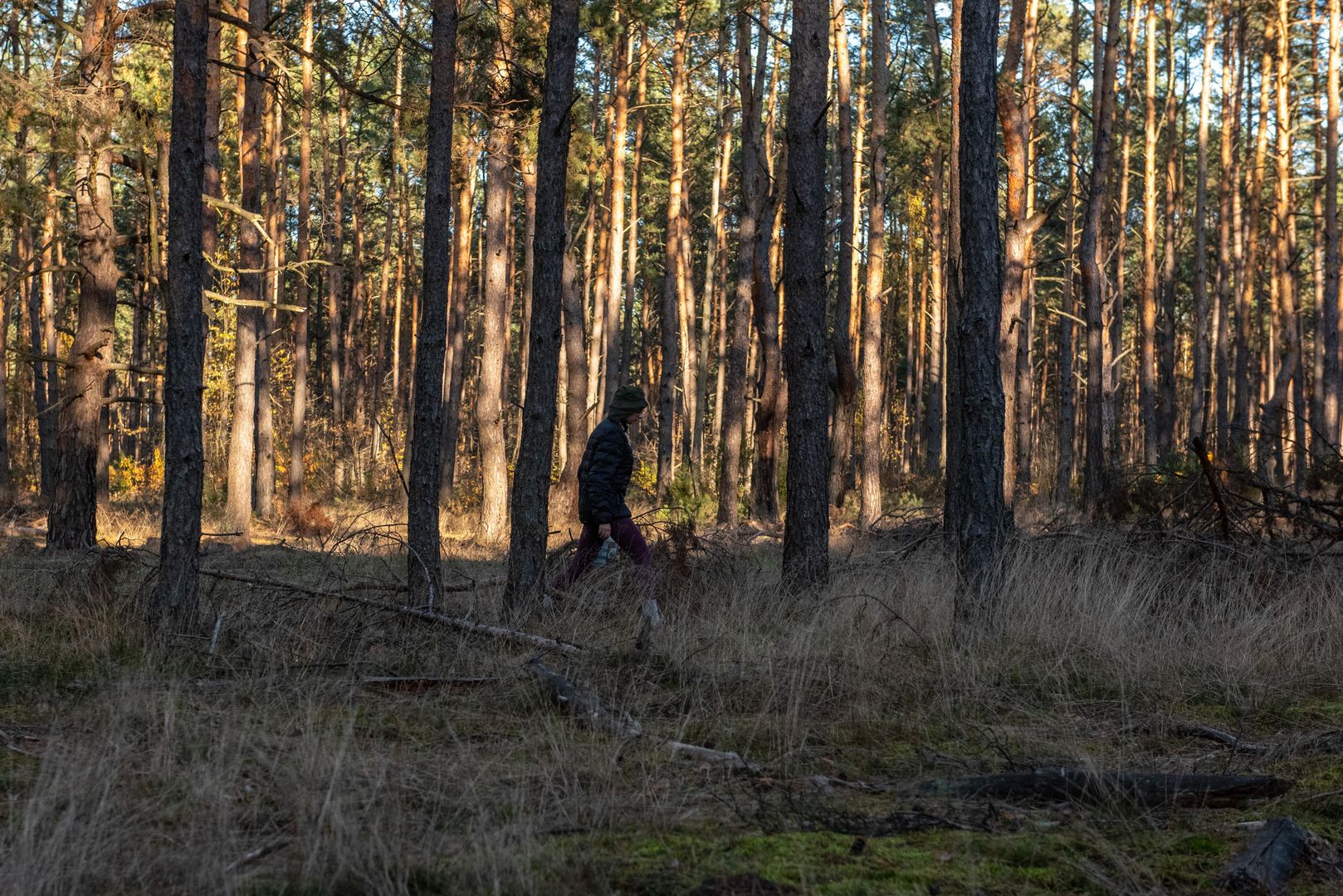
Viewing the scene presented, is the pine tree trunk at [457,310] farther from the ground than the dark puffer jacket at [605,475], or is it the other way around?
the pine tree trunk at [457,310]

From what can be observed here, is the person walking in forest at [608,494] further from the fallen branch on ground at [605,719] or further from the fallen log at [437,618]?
the fallen branch on ground at [605,719]

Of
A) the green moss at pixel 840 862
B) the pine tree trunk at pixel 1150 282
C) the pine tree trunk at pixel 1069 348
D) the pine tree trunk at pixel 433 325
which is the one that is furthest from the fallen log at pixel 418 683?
the pine tree trunk at pixel 1150 282

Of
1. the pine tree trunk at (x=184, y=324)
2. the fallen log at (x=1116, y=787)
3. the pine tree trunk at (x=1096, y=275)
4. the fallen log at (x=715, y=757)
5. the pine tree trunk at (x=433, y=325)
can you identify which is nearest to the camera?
the fallen log at (x=1116, y=787)

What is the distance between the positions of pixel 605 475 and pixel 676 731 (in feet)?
11.2

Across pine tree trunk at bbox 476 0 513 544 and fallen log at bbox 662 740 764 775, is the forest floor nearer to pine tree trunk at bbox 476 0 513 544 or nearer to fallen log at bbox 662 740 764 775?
fallen log at bbox 662 740 764 775

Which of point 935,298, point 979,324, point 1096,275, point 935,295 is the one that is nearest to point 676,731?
point 979,324

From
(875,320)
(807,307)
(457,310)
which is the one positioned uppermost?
(457,310)

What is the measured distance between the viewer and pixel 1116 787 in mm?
3891

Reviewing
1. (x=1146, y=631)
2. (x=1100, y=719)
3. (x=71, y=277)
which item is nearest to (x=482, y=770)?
(x=1100, y=719)

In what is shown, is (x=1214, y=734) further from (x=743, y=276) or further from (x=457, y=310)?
(x=457, y=310)

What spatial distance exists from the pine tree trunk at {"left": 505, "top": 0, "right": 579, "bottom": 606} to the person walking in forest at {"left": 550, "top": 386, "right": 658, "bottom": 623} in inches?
16.1

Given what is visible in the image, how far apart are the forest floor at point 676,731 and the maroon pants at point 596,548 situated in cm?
18

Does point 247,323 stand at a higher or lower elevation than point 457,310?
lower

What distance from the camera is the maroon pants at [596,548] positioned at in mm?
7941
